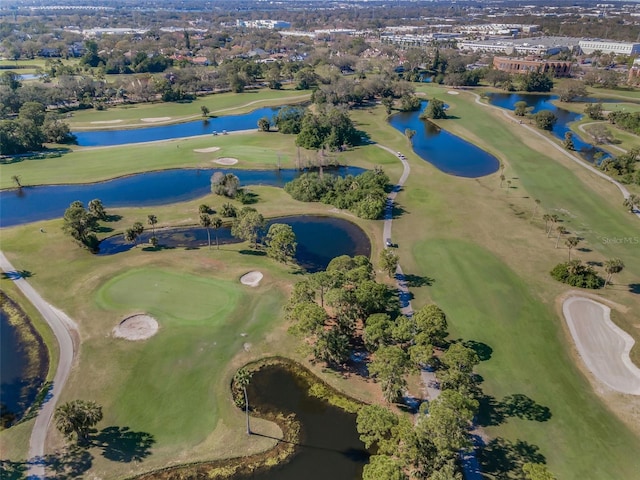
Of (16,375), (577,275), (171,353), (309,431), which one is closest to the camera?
(309,431)

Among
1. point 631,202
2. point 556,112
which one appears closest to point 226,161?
point 631,202

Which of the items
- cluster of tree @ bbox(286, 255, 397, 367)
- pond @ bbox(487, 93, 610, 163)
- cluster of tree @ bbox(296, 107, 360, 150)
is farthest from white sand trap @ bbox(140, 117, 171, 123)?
pond @ bbox(487, 93, 610, 163)

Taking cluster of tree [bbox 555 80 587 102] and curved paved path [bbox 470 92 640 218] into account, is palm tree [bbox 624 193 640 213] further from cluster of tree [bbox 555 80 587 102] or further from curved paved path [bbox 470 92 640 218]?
cluster of tree [bbox 555 80 587 102]

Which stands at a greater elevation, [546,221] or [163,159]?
[163,159]

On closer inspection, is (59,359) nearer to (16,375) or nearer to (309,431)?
(16,375)

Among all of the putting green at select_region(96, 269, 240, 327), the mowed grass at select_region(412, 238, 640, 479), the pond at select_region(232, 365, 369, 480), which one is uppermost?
the putting green at select_region(96, 269, 240, 327)
